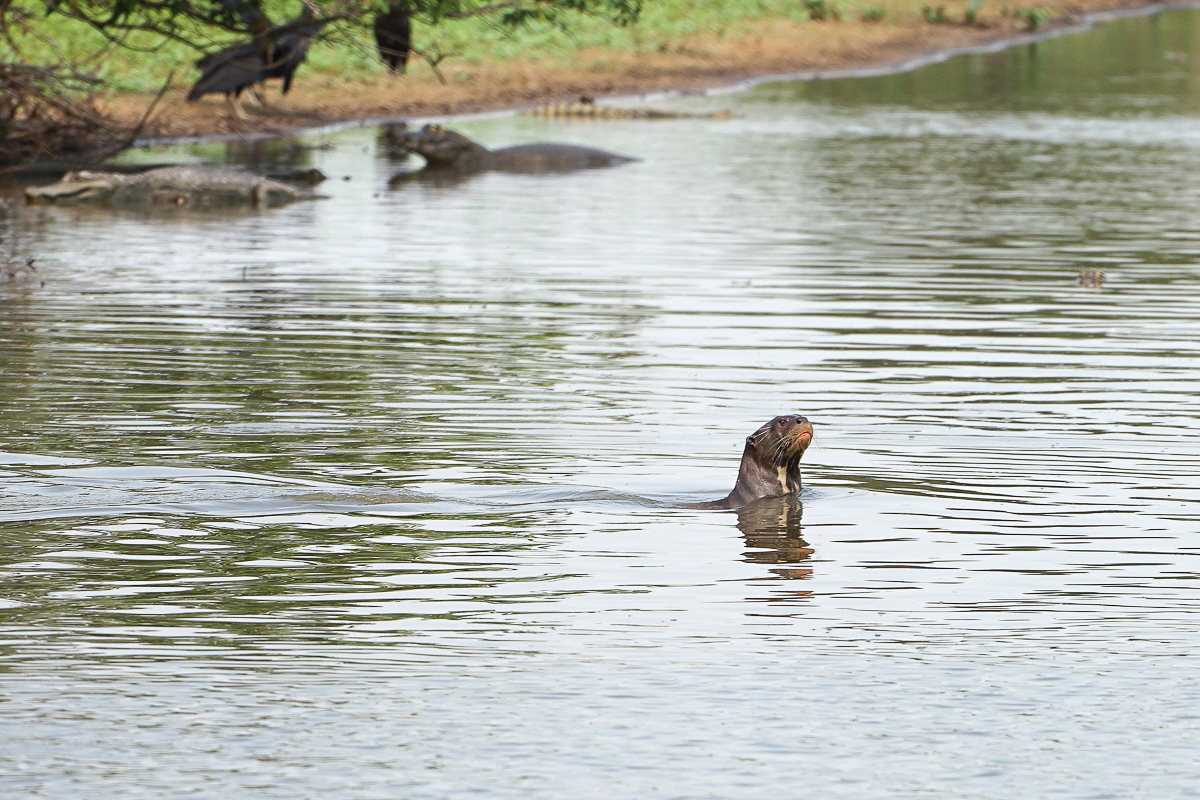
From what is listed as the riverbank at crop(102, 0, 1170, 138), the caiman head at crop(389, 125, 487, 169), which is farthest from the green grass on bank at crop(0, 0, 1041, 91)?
the caiman head at crop(389, 125, 487, 169)

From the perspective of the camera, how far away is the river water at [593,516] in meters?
5.61

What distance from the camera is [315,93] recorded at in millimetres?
Result: 33031

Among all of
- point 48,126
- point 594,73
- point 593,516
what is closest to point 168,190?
point 48,126

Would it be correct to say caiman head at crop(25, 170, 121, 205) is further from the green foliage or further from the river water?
the green foliage

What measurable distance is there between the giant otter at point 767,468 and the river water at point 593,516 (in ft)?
0.37

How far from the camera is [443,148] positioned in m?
25.2

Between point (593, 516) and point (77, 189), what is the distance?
44.9ft

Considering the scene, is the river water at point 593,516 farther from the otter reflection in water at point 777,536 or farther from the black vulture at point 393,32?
the black vulture at point 393,32

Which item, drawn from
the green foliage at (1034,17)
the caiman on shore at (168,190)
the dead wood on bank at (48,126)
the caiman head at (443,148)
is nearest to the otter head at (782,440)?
the dead wood on bank at (48,126)

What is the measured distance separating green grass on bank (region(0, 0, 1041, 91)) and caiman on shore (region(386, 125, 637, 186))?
121 centimetres

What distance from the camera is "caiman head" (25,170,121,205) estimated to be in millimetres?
20797

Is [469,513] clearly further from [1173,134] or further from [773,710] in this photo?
[1173,134]

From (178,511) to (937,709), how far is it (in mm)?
3695

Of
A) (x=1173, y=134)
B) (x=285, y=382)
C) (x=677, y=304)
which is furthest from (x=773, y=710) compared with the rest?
(x=1173, y=134)
